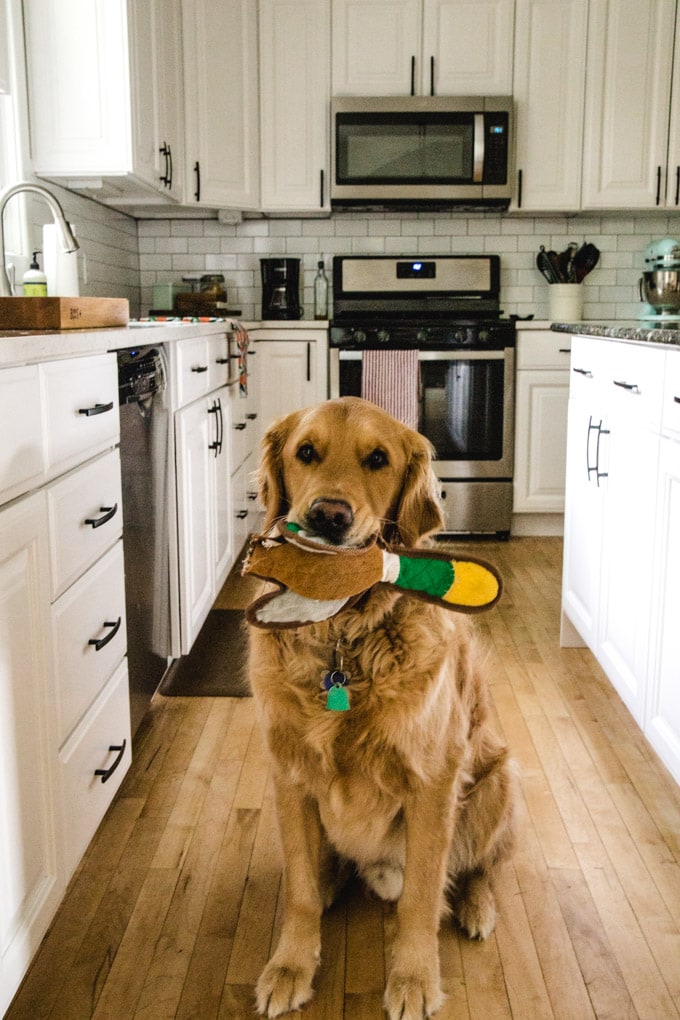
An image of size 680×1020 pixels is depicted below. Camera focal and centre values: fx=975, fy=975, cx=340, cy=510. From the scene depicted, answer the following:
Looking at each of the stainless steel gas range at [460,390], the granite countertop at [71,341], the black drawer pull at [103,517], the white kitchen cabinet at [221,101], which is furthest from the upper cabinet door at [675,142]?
the black drawer pull at [103,517]

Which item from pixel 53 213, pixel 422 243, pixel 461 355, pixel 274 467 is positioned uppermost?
pixel 422 243

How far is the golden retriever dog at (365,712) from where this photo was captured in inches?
55.4

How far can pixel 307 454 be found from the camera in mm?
1482

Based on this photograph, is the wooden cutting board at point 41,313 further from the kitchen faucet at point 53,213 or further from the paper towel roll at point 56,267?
the paper towel roll at point 56,267

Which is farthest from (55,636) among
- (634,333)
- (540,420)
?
(540,420)

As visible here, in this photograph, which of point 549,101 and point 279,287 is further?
point 279,287

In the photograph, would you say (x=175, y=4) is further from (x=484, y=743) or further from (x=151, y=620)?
(x=484, y=743)

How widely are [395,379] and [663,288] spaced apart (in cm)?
128

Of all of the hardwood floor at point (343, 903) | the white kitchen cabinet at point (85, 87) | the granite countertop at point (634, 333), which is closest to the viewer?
the hardwood floor at point (343, 903)

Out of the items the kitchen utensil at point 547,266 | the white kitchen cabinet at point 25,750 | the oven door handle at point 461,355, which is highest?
the kitchen utensil at point 547,266

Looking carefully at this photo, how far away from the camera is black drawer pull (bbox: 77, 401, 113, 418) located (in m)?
1.65

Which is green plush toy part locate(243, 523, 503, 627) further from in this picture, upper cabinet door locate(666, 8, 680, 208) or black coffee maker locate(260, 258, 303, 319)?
upper cabinet door locate(666, 8, 680, 208)

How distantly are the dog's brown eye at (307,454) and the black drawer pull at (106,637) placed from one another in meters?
0.54

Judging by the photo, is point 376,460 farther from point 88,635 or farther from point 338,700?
point 88,635
